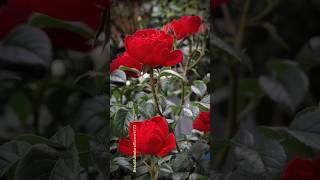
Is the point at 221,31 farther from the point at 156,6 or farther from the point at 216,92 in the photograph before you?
the point at 156,6

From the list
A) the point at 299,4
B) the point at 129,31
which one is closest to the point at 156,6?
the point at 129,31

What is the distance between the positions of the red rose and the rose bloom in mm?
107

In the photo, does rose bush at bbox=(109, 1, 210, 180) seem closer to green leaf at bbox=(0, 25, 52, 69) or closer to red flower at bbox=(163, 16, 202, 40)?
red flower at bbox=(163, 16, 202, 40)

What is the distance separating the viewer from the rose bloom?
62 centimetres

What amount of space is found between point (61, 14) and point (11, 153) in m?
0.15

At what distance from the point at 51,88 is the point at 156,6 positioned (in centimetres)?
38

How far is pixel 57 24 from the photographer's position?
2.53 ft

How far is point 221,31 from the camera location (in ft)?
3.19

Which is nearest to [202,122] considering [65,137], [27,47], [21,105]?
[65,137]

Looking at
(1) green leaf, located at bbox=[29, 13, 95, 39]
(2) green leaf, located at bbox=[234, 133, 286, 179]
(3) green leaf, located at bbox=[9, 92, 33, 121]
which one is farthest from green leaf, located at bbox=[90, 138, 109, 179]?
(3) green leaf, located at bbox=[9, 92, 33, 121]

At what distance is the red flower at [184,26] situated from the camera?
0.53 meters

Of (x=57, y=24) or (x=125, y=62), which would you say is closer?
(x=125, y=62)

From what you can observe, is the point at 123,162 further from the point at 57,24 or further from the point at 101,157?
the point at 57,24

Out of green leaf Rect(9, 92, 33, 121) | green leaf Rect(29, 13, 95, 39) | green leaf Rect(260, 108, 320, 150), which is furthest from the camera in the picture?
green leaf Rect(9, 92, 33, 121)
